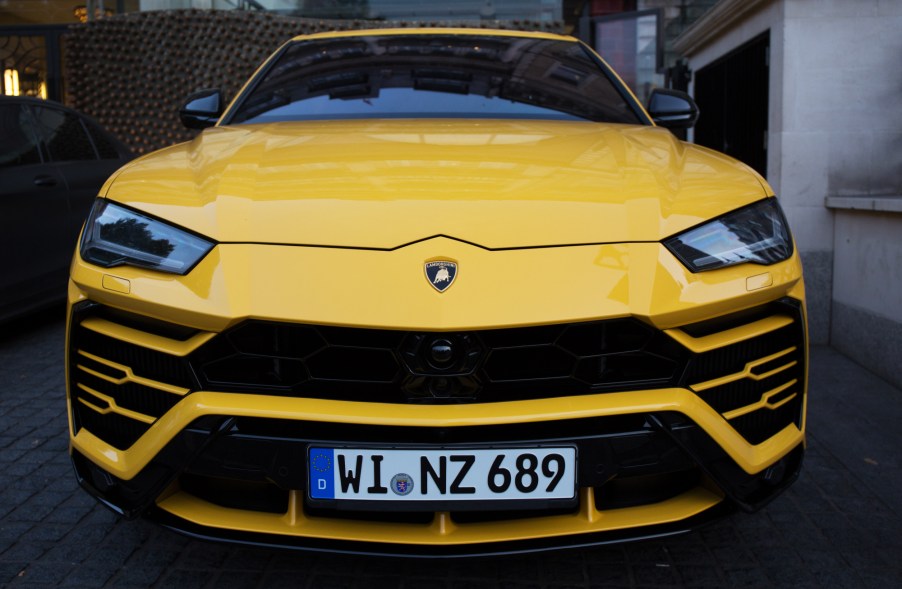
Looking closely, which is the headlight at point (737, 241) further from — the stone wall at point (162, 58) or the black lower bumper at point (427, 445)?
the stone wall at point (162, 58)

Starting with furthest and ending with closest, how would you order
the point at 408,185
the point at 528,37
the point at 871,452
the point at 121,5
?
the point at 121,5 < the point at 528,37 < the point at 871,452 < the point at 408,185

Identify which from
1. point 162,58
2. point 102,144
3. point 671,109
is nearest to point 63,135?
point 102,144

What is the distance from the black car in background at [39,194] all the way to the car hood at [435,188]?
2.73 m

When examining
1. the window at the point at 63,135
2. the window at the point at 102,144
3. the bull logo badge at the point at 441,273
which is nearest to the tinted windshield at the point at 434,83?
the bull logo badge at the point at 441,273

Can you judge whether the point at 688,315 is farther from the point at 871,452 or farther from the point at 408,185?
the point at 871,452

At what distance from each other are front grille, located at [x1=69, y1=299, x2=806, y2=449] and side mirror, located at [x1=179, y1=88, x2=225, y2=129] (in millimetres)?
1640

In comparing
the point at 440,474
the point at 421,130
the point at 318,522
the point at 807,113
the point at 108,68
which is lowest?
the point at 318,522

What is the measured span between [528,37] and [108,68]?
956 centimetres

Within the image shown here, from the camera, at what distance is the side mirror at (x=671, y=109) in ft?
10.3

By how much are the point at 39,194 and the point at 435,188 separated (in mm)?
3855

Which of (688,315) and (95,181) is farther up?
(95,181)

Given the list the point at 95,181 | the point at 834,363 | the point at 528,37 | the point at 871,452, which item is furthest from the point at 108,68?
the point at 871,452

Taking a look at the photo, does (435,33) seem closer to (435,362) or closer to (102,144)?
(435,362)

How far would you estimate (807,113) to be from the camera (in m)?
4.74
